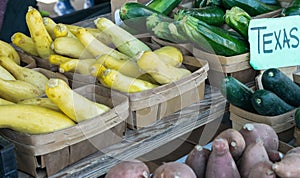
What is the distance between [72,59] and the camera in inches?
56.9

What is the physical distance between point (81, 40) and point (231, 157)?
0.67m

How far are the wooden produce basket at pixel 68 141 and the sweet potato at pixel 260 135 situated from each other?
1.05ft

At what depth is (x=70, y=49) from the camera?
1.48 meters

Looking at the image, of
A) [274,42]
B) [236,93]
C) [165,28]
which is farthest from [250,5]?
[236,93]

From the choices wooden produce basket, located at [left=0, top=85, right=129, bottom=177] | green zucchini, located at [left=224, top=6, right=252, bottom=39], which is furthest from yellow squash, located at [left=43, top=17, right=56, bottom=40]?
green zucchini, located at [left=224, top=6, right=252, bottom=39]

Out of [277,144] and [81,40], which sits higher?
[81,40]

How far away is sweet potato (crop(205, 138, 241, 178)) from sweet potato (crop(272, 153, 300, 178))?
95 mm

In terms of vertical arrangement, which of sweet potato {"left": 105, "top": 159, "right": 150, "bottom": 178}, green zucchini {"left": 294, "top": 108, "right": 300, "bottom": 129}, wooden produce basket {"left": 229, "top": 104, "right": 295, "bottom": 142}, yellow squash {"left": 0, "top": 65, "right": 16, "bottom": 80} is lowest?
wooden produce basket {"left": 229, "top": 104, "right": 295, "bottom": 142}

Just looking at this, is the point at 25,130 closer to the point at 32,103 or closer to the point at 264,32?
the point at 32,103

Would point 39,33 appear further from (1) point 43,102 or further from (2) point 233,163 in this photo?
(2) point 233,163

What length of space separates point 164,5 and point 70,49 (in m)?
0.53

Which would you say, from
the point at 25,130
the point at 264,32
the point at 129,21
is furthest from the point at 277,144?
the point at 129,21

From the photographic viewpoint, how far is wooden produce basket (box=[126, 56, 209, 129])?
1263 millimetres

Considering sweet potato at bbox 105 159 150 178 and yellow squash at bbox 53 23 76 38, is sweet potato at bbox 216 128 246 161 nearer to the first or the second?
sweet potato at bbox 105 159 150 178
